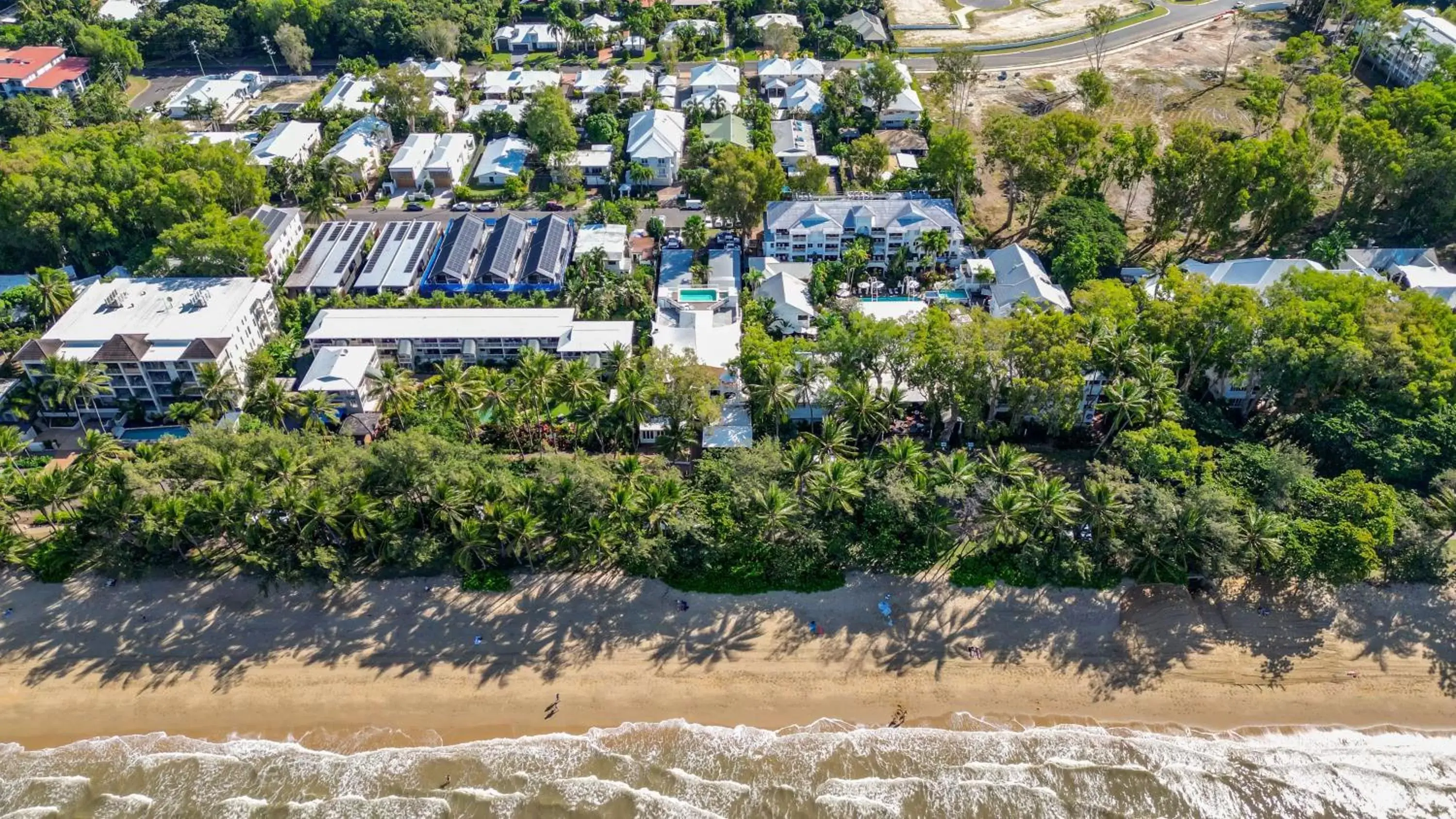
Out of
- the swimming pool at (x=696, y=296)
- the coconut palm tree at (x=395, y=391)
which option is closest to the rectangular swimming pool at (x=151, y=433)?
the coconut palm tree at (x=395, y=391)

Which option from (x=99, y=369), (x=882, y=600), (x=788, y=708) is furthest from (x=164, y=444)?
(x=882, y=600)

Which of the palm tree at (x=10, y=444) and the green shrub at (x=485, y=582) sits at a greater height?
the palm tree at (x=10, y=444)

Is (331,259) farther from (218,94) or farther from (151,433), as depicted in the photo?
(218,94)

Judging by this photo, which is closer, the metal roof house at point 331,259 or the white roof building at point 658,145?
the metal roof house at point 331,259

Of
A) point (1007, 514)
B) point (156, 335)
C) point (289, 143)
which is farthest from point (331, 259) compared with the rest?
point (1007, 514)

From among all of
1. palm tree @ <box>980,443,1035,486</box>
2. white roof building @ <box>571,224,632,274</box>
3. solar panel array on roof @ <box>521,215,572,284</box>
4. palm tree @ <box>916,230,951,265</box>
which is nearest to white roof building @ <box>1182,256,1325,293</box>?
palm tree @ <box>916,230,951,265</box>

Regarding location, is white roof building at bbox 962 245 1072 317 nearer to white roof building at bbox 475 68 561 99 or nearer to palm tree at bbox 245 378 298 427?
palm tree at bbox 245 378 298 427

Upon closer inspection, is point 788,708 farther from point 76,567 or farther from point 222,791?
point 76,567

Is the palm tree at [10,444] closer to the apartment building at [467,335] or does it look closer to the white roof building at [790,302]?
the apartment building at [467,335]
